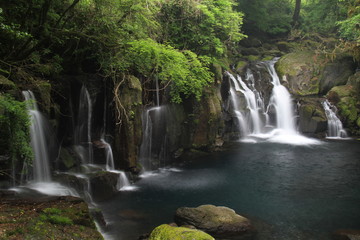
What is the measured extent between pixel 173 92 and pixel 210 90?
313cm

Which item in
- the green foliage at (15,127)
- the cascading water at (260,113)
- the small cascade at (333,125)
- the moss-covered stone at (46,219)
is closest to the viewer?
the moss-covered stone at (46,219)

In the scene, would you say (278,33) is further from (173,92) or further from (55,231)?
(55,231)

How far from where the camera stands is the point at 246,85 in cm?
2358

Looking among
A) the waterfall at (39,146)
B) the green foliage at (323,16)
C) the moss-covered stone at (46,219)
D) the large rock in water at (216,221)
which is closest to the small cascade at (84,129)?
the waterfall at (39,146)

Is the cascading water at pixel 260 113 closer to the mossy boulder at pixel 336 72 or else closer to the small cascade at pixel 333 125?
the small cascade at pixel 333 125

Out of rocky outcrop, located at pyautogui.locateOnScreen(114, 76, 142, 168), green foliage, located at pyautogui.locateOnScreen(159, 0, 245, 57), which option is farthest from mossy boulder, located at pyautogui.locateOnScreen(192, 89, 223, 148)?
rocky outcrop, located at pyautogui.locateOnScreen(114, 76, 142, 168)

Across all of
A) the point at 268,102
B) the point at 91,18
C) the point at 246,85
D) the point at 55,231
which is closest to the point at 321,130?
the point at 268,102

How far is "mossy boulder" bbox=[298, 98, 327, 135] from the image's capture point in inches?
835

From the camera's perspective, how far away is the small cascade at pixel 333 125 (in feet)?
69.4

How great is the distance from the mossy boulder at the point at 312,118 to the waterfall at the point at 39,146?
17540 mm

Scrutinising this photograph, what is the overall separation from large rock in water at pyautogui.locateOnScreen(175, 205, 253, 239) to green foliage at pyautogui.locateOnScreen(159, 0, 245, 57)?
9262 mm

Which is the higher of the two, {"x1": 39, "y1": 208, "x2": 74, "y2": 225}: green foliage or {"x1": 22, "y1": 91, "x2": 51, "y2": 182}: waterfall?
{"x1": 22, "y1": 91, "x2": 51, "y2": 182}: waterfall

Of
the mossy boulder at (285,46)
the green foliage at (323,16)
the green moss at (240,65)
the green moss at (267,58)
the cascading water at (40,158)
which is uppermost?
the green foliage at (323,16)

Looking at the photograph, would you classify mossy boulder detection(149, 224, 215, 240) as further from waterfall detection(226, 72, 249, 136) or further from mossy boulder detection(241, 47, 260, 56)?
mossy boulder detection(241, 47, 260, 56)
